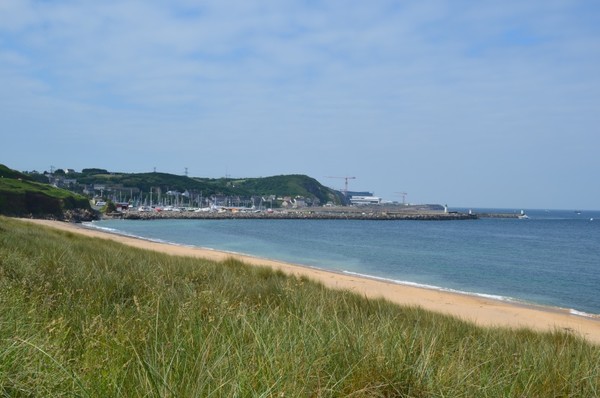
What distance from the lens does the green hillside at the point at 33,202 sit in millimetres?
61062

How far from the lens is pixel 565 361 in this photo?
4840mm

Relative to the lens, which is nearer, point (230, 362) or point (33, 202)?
point (230, 362)

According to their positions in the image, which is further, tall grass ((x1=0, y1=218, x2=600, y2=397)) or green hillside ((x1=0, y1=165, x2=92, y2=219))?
green hillside ((x1=0, y1=165, x2=92, y2=219))

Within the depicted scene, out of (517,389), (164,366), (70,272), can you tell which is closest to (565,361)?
(517,389)

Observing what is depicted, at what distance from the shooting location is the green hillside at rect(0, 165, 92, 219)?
61.1 m

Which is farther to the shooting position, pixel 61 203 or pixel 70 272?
pixel 61 203

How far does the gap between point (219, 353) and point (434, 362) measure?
1.55m

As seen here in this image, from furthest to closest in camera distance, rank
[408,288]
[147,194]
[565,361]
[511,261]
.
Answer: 1. [147,194]
2. [511,261]
3. [408,288]
4. [565,361]

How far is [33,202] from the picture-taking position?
66.1 m

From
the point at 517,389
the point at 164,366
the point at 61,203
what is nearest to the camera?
the point at 164,366

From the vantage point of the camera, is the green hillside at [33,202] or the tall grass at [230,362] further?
the green hillside at [33,202]

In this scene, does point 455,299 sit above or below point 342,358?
below

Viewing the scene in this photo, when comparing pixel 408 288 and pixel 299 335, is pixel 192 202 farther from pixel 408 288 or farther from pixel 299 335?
pixel 299 335

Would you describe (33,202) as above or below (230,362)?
above
